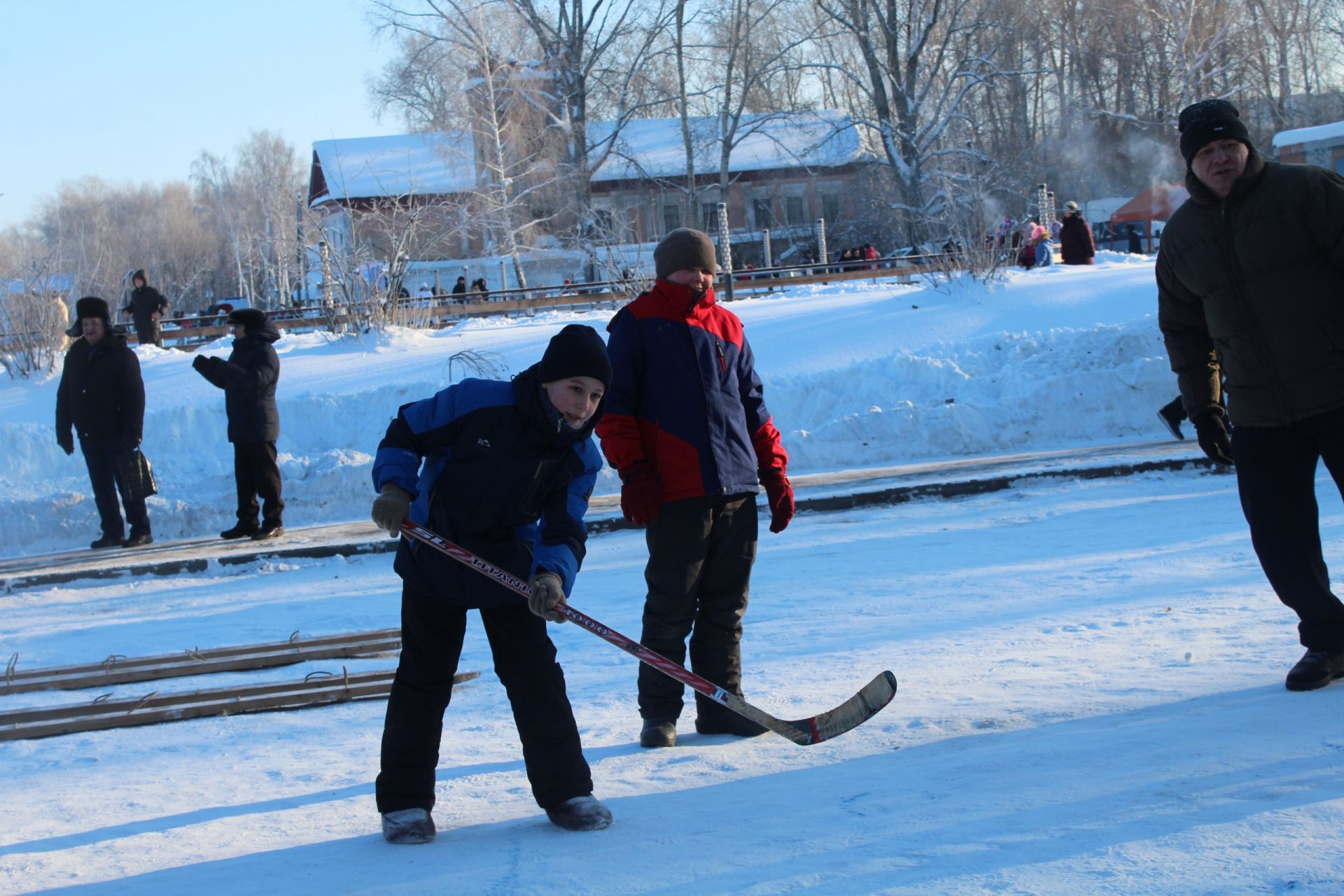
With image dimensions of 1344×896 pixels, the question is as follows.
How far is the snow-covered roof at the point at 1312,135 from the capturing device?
23.7m

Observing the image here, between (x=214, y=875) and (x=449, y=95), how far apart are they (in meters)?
34.9

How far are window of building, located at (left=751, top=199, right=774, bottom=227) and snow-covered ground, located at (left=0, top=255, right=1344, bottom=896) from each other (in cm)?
4084

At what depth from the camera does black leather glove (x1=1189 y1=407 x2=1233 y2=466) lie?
4.25 metres

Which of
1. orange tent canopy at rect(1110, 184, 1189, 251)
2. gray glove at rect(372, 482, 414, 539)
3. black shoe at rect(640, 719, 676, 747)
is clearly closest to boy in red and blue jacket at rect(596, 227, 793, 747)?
black shoe at rect(640, 719, 676, 747)

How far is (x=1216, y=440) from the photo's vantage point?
13.9 ft

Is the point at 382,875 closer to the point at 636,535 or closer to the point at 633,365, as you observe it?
the point at 633,365

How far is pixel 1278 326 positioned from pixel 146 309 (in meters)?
16.1

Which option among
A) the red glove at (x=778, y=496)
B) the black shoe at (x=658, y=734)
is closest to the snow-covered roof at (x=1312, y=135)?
the red glove at (x=778, y=496)

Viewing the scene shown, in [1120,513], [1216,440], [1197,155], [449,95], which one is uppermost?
[449,95]

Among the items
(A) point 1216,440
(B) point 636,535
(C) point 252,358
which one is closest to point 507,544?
(A) point 1216,440

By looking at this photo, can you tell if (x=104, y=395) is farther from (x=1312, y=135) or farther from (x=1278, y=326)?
(x=1312, y=135)

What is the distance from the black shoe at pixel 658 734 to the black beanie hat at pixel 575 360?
50.9 inches

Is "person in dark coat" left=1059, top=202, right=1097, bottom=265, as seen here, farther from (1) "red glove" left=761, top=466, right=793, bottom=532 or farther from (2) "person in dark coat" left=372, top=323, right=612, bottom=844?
(2) "person in dark coat" left=372, top=323, right=612, bottom=844

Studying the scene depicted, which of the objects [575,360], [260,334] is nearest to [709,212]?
[260,334]
